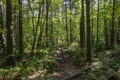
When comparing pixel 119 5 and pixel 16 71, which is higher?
pixel 119 5

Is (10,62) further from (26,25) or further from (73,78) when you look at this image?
(26,25)

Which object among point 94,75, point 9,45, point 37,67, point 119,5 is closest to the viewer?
point 94,75

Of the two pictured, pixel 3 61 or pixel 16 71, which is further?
pixel 3 61

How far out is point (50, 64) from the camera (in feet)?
45.5

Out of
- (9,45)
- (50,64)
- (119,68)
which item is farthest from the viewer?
(50,64)

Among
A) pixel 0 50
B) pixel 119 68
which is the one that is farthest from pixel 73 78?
pixel 0 50

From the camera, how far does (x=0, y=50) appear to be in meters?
15.4

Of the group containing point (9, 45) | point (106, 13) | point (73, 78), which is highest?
point (106, 13)

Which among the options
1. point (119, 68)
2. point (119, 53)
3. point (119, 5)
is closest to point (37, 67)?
point (119, 68)

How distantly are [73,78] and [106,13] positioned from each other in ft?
44.4

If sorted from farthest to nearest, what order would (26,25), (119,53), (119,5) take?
(26,25) < (119,5) < (119,53)

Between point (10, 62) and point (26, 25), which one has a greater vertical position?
point (26, 25)

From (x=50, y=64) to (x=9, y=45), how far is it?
3.46 m

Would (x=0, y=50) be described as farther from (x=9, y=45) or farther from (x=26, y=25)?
(x=26, y=25)
